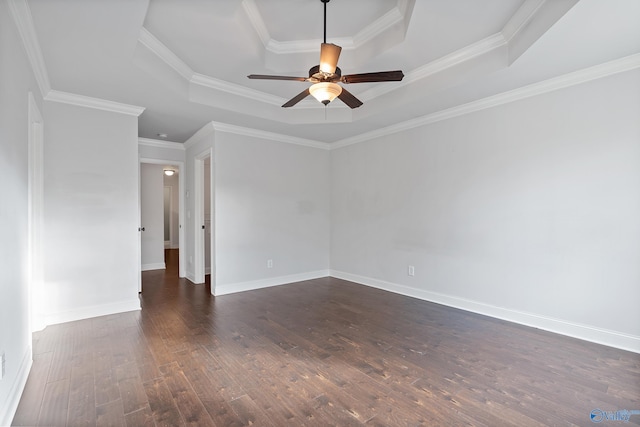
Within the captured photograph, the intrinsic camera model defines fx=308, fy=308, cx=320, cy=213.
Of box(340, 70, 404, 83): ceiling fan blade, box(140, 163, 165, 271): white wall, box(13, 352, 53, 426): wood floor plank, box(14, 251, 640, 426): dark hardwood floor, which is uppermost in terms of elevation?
box(340, 70, 404, 83): ceiling fan blade

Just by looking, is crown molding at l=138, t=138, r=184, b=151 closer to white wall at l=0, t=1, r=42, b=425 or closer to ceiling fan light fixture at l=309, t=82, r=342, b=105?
white wall at l=0, t=1, r=42, b=425

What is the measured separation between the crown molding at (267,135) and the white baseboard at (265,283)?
2332mm

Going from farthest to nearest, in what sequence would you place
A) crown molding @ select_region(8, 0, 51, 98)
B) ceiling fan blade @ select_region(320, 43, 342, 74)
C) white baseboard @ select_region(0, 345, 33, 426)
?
ceiling fan blade @ select_region(320, 43, 342, 74), crown molding @ select_region(8, 0, 51, 98), white baseboard @ select_region(0, 345, 33, 426)

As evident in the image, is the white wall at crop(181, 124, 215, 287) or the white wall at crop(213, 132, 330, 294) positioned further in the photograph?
the white wall at crop(181, 124, 215, 287)

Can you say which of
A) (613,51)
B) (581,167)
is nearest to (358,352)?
(581,167)

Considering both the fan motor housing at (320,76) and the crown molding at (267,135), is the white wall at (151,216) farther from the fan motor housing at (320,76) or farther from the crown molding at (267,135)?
the fan motor housing at (320,76)

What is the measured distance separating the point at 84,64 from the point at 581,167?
4.77 metres

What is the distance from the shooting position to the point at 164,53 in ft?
9.98

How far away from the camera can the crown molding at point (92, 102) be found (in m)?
3.39

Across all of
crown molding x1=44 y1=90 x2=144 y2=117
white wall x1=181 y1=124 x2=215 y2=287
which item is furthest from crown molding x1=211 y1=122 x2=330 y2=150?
crown molding x1=44 y1=90 x2=144 y2=117

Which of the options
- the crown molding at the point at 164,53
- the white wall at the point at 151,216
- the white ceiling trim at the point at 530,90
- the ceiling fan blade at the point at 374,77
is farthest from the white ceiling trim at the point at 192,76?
the white wall at the point at 151,216

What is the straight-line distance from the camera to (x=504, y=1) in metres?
2.37

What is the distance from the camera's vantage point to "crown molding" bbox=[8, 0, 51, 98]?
6.47 feet

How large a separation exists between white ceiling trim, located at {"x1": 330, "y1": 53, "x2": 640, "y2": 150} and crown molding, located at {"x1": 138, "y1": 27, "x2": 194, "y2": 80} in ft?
9.51
